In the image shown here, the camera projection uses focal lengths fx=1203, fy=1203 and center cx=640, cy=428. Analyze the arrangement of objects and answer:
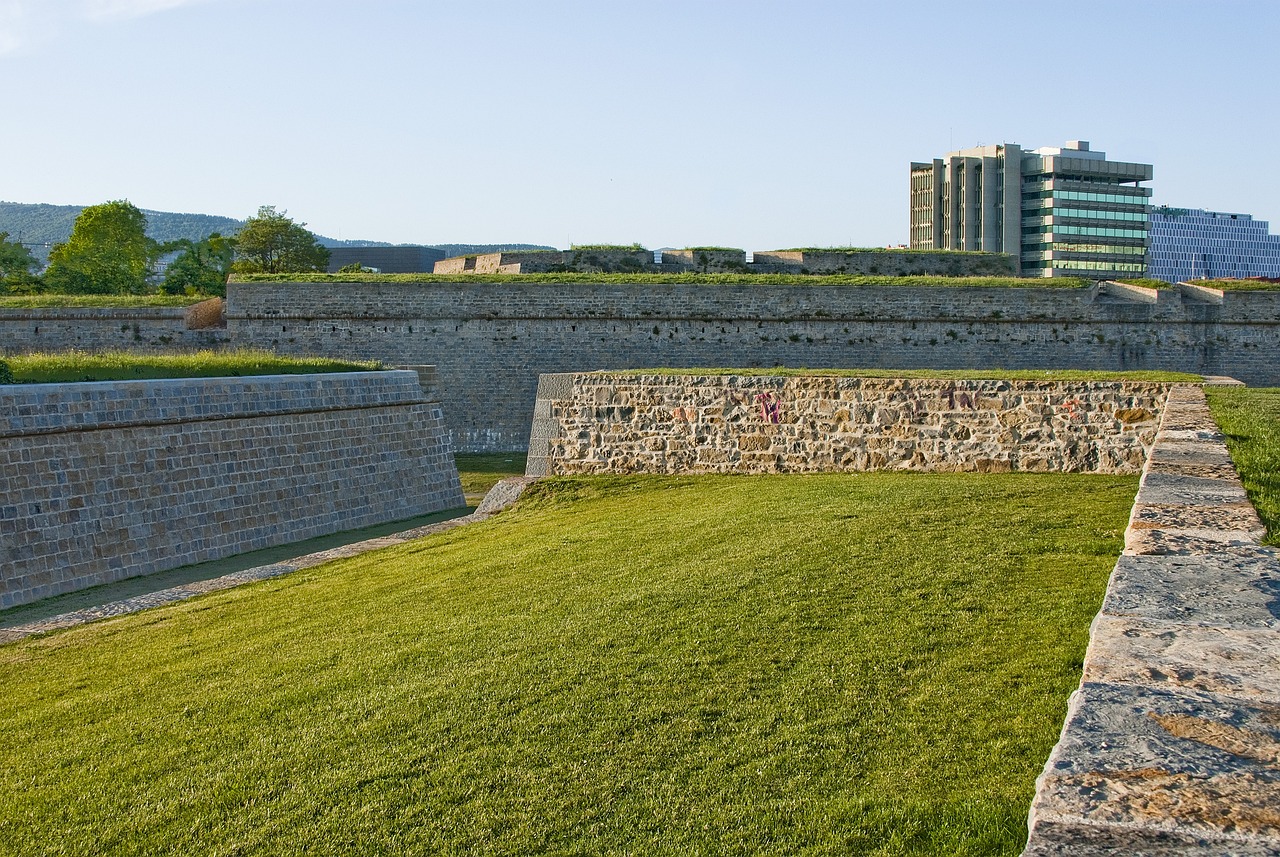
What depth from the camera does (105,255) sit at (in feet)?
135

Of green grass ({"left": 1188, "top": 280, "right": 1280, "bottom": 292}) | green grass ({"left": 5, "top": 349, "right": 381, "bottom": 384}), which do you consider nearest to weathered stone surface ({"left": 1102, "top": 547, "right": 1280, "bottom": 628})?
green grass ({"left": 5, "top": 349, "right": 381, "bottom": 384})

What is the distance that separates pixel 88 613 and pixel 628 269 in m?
18.9

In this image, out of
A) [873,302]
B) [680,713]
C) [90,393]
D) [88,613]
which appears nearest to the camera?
[680,713]

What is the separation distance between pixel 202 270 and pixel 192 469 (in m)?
28.5

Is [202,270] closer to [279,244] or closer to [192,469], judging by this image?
[279,244]

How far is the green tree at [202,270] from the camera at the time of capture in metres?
34.5

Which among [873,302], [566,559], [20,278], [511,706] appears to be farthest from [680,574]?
[20,278]

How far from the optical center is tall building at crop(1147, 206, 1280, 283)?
164 metres

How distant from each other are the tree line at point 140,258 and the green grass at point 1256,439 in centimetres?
2242

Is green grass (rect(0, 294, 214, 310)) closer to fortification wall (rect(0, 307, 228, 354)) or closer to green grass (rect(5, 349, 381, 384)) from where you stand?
fortification wall (rect(0, 307, 228, 354))

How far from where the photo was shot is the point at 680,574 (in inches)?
270

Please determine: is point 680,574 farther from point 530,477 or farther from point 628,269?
point 628,269

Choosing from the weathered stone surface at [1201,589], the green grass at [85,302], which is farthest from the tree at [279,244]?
the weathered stone surface at [1201,589]

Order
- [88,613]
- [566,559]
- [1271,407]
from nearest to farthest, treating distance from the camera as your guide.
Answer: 1. [566,559]
2. [88,613]
3. [1271,407]
